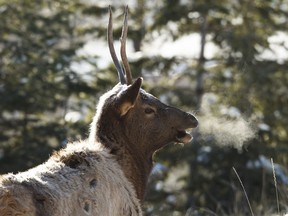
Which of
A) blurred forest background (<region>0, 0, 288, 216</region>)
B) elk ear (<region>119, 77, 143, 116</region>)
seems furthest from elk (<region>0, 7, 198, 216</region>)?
blurred forest background (<region>0, 0, 288, 216</region>)

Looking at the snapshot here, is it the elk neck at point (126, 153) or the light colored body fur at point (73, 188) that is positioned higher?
the light colored body fur at point (73, 188)

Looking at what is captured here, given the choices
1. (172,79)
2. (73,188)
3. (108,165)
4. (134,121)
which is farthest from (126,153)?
(172,79)

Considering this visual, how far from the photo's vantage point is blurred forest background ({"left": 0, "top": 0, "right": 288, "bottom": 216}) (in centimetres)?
1652

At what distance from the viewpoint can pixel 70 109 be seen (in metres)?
17.2

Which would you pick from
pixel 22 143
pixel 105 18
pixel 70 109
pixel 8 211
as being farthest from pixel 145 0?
pixel 8 211

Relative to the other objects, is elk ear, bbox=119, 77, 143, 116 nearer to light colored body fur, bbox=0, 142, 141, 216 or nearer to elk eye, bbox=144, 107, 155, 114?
elk eye, bbox=144, 107, 155, 114

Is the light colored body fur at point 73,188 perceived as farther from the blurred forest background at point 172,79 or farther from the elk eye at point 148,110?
the blurred forest background at point 172,79

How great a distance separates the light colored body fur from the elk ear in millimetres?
598

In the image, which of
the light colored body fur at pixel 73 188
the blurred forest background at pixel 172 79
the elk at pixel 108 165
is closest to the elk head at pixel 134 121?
the elk at pixel 108 165

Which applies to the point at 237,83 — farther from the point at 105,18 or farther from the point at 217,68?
the point at 105,18

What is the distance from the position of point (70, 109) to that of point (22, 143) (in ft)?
4.34

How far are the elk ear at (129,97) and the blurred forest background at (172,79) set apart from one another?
21.6 ft

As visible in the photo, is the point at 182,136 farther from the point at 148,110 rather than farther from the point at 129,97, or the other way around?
the point at 129,97

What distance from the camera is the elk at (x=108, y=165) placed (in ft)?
20.4
